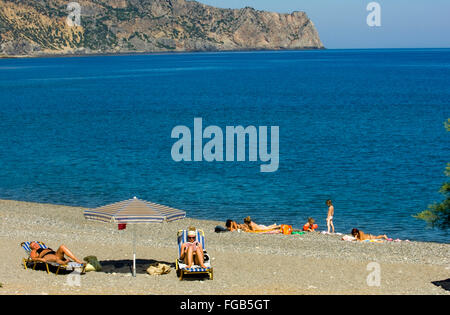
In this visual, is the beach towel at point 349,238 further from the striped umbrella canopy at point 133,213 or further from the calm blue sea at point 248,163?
the striped umbrella canopy at point 133,213

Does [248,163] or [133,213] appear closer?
[133,213]

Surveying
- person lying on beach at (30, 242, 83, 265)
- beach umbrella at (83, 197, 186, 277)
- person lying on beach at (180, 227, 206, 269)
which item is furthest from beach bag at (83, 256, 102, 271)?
person lying on beach at (180, 227, 206, 269)

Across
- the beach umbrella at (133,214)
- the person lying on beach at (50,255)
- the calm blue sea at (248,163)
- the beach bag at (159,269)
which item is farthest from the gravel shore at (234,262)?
the calm blue sea at (248,163)

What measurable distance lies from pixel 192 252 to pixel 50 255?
3.53m

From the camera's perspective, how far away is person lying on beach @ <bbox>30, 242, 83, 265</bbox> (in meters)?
15.6

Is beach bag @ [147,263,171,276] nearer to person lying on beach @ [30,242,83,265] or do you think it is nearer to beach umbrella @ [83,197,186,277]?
beach umbrella @ [83,197,186,277]

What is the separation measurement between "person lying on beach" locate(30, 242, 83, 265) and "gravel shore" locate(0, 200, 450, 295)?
357 mm

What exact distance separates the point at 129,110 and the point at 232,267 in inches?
2504

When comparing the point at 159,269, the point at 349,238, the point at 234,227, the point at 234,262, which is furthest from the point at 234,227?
the point at 159,269

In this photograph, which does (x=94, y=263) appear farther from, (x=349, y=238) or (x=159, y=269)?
(x=349, y=238)

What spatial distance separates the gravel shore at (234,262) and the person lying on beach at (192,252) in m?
0.45

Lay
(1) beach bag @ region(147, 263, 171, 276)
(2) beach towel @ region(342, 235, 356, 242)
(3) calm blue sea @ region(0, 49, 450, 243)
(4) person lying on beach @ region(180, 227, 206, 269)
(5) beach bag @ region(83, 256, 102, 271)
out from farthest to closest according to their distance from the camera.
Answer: (3) calm blue sea @ region(0, 49, 450, 243), (2) beach towel @ region(342, 235, 356, 242), (5) beach bag @ region(83, 256, 102, 271), (1) beach bag @ region(147, 263, 171, 276), (4) person lying on beach @ region(180, 227, 206, 269)

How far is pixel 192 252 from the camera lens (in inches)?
619
